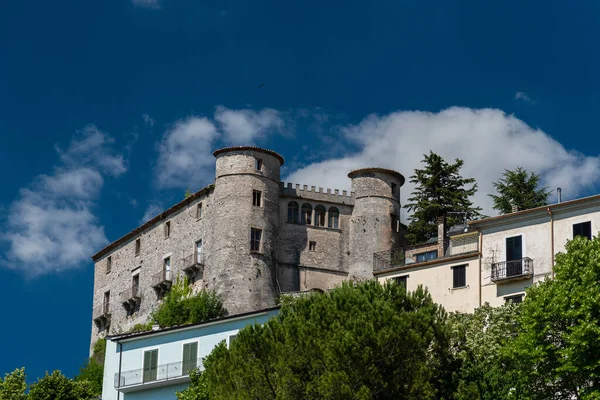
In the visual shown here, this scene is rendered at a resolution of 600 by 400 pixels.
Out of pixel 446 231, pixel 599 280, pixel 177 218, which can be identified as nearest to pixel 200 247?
pixel 177 218

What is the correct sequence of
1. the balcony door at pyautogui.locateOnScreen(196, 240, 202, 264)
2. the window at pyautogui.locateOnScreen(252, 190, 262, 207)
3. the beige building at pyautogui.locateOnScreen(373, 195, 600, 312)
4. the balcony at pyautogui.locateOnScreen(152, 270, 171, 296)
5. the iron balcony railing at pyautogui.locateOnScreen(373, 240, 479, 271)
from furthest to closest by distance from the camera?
the balcony at pyautogui.locateOnScreen(152, 270, 171, 296), the balcony door at pyautogui.locateOnScreen(196, 240, 202, 264), the window at pyautogui.locateOnScreen(252, 190, 262, 207), the iron balcony railing at pyautogui.locateOnScreen(373, 240, 479, 271), the beige building at pyautogui.locateOnScreen(373, 195, 600, 312)

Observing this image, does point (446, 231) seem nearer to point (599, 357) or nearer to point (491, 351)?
point (491, 351)

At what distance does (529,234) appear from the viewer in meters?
54.7

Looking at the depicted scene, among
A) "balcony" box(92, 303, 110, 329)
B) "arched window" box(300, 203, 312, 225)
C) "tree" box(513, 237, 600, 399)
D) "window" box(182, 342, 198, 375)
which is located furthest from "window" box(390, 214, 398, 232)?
"tree" box(513, 237, 600, 399)

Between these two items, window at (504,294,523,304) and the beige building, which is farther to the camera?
window at (504,294,523,304)

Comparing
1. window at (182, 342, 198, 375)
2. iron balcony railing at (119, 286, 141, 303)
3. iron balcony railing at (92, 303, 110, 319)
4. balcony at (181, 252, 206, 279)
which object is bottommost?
window at (182, 342, 198, 375)

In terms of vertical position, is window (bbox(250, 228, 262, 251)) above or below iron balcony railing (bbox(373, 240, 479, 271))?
above

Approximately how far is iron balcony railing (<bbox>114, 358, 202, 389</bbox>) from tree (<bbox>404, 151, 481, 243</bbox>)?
2855 cm

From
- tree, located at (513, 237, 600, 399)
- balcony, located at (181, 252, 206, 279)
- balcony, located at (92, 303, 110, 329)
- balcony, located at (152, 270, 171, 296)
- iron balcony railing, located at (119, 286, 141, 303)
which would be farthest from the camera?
balcony, located at (92, 303, 110, 329)

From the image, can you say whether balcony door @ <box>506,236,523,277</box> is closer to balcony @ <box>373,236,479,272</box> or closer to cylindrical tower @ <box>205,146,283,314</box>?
balcony @ <box>373,236,479,272</box>

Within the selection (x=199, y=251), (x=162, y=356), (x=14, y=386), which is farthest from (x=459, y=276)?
(x=199, y=251)

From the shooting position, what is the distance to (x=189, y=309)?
79.1 metres

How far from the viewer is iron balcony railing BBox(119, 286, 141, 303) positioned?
92.0 m

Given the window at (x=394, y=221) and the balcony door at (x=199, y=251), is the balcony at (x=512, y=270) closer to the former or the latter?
the window at (x=394, y=221)
